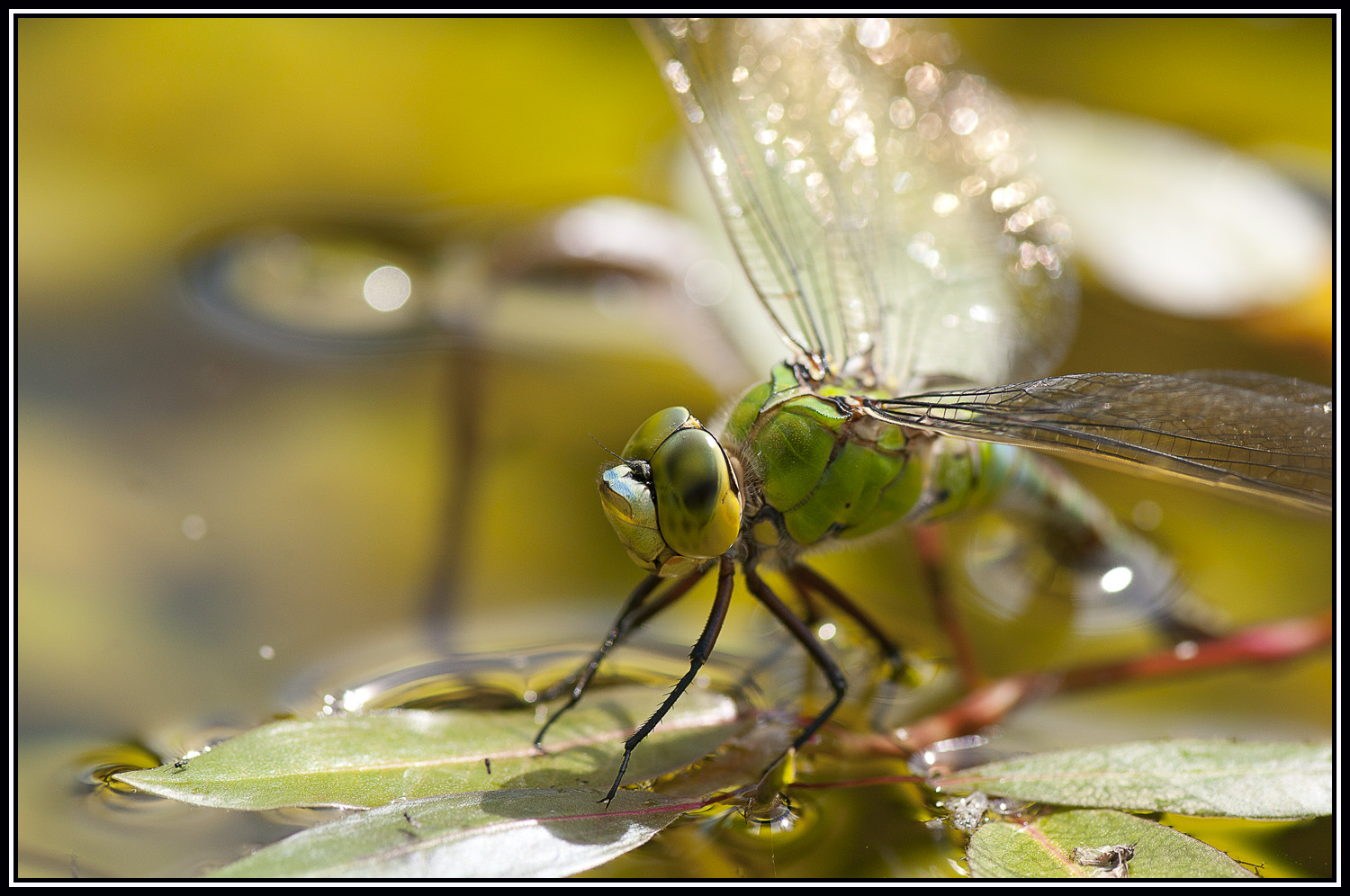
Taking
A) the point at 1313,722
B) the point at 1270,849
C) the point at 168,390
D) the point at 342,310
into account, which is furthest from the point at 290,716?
the point at 1313,722

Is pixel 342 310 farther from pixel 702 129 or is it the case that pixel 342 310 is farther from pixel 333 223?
pixel 702 129

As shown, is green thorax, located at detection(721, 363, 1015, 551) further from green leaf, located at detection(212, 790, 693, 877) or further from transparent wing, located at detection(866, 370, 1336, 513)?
green leaf, located at detection(212, 790, 693, 877)

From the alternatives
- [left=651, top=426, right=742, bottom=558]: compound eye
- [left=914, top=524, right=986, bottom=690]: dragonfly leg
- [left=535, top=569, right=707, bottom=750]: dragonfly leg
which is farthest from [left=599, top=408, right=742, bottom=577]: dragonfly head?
[left=914, top=524, right=986, bottom=690]: dragonfly leg

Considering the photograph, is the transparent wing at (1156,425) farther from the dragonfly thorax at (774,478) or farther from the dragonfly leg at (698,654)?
the dragonfly leg at (698,654)

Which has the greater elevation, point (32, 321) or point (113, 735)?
point (32, 321)

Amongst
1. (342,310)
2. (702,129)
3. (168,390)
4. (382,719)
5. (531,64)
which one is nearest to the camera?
(382,719)

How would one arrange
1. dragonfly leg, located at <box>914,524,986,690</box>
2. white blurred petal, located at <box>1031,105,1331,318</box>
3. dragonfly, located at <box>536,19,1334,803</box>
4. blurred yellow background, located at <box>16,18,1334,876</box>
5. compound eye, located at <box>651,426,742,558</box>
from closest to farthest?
compound eye, located at <box>651,426,742,558</box> < dragonfly, located at <box>536,19,1334,803</box> < blurred yellow background, located at <box>16,18,1334,876</box> < dragonfly leg, located at <box>914,524,986,690</box> < white blurred petal, located at <box>1031,105,1331,318</box>
